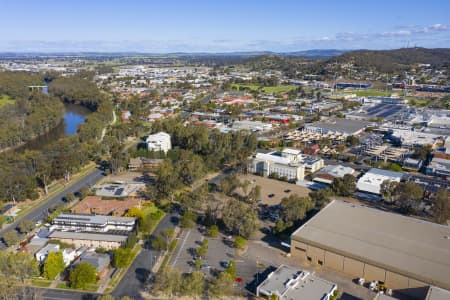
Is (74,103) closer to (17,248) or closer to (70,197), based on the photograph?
(70,197)

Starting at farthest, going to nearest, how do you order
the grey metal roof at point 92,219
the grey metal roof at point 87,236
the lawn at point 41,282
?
the grey metal roof at point 92,219 → the grey metal roof at point 87,236 → the lawn at point 41,282

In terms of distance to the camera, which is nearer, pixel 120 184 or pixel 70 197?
pixel 70 197

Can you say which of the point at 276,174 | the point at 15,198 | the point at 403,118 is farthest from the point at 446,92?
the point at 15,198

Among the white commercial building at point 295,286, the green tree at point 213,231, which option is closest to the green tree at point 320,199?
the green tree at point 213,231

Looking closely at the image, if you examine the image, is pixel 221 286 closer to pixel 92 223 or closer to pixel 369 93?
pixel 92 223

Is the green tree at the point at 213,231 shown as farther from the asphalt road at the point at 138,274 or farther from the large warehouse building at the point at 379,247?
the large warehouse building at the point at 379,247

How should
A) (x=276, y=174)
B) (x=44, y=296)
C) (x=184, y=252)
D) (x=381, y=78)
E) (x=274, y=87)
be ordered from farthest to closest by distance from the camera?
(x=381, y=78) < (x=274, y=87) < (x=276, y=174) < (x=184, y=252) < (x=44, y=296)
